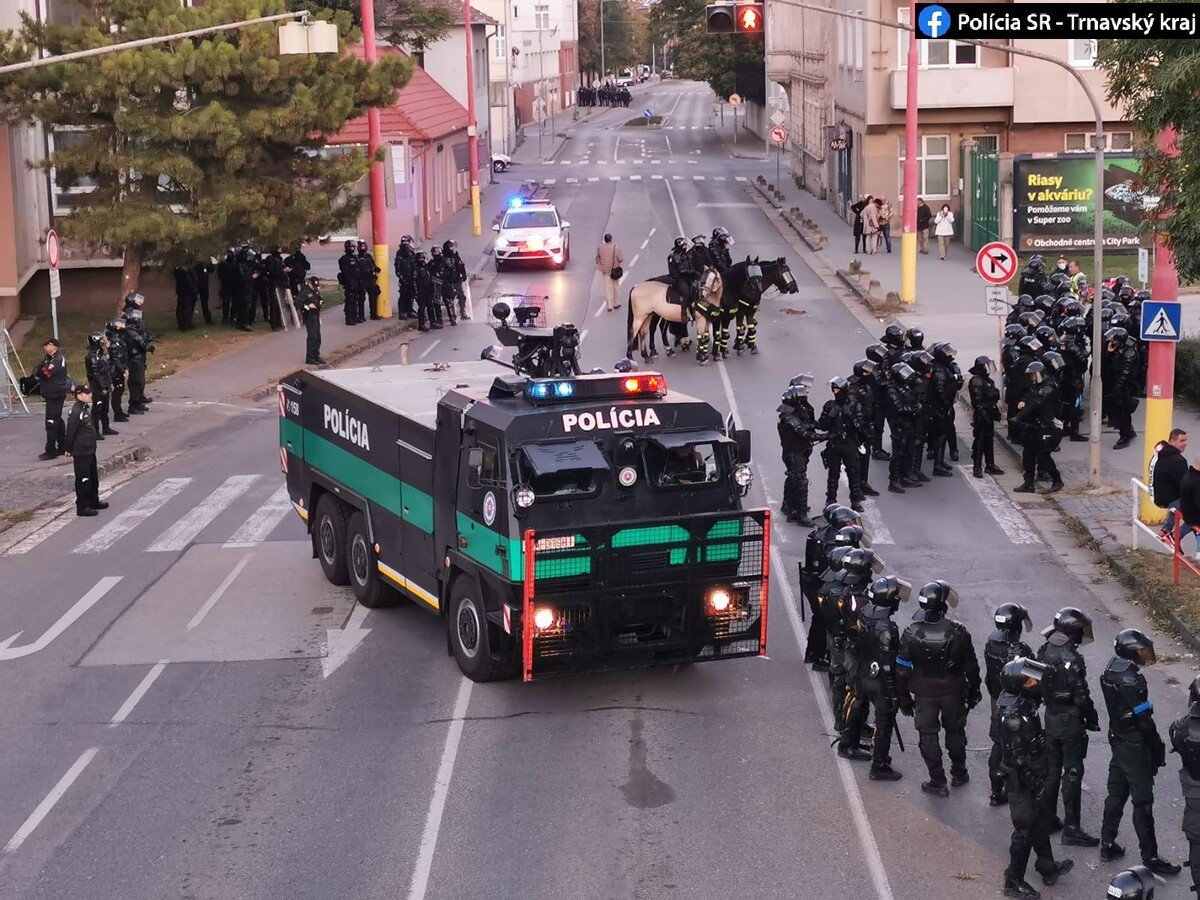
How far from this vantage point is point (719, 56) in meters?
90.1

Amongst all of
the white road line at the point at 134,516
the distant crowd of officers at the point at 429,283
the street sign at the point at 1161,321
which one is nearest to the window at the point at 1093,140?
the distant crowd of officers at the point at 429,283

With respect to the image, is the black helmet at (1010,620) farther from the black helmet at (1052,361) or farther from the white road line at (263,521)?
the white road line at (263,521)

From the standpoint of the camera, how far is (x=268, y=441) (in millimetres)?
25797

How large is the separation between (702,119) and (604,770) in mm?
105717

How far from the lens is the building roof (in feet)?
165

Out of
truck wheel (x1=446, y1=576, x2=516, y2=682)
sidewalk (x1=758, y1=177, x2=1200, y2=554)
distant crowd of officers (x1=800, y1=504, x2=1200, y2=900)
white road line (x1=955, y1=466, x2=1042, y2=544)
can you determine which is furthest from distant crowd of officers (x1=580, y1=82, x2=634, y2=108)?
distant crowd of officers (x1=800, y1=504, x2=1200, y2=900)

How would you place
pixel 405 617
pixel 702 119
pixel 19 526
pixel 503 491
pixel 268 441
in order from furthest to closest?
pixel 702 119 < pixel 268 441 < pixel 19 526 < pixel 405 617 < pixel 503 491

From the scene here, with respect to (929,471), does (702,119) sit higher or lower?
higher

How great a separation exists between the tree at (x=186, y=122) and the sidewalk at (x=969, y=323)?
39.5 ft

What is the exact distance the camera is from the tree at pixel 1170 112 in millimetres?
14180

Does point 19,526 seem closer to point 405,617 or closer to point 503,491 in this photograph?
point 405,617

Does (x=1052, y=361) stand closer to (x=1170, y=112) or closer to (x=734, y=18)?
(x=1170, y=112)

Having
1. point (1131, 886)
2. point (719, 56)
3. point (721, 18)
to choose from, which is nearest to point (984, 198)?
point (721, 18)

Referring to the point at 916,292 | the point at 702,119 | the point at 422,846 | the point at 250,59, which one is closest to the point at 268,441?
the point at 250,59
